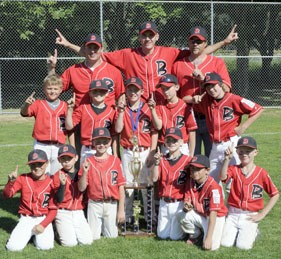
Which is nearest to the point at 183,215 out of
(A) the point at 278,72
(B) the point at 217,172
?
(B) the point at 217,172

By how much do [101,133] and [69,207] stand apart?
89cm

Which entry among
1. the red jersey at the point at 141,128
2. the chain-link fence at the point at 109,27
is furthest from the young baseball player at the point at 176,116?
the chain-link fence at the point at 109,27

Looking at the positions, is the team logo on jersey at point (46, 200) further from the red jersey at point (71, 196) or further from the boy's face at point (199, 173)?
the boy's face at point (199, 173)

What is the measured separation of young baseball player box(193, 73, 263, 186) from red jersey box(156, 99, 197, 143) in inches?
7.5

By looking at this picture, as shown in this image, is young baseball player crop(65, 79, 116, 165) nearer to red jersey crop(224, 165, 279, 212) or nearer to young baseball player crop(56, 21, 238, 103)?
young baseball player crop(56, 21, 238, 103)

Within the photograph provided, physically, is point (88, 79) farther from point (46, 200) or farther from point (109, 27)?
point (109, 27)

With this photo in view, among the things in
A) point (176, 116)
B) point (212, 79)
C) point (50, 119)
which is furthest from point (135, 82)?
point (50, 119)

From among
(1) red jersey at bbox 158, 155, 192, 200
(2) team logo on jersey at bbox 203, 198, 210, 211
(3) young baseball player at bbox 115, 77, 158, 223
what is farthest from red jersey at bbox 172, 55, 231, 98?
(2) team logo on jersey at bbox 203, 198, 210, 211

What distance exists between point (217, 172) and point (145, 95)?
4.18 ft

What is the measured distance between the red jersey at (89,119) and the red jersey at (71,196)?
0.58 meters

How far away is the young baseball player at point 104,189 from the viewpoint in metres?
6.65

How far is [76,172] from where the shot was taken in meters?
6.96

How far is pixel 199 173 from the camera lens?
21.1 ft

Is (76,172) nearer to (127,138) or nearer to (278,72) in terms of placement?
(127,138)
